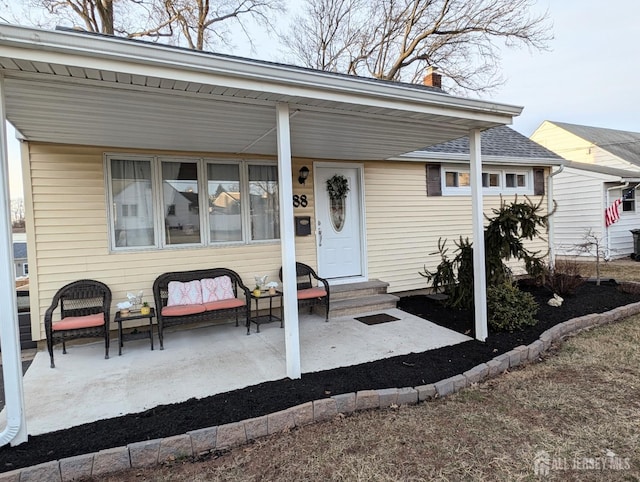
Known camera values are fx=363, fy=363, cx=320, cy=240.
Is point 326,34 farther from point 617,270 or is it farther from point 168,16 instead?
point 617,270

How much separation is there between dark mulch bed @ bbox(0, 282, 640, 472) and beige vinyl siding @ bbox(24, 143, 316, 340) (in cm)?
243

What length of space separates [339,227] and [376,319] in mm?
1765

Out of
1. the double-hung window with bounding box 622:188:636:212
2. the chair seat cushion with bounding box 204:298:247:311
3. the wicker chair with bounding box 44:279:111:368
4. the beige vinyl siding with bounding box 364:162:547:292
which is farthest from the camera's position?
the double-hung window with bounding box 622:188:636:212

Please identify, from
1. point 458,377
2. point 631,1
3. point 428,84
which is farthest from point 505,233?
point 631,1

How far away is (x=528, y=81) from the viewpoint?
44.9 ft

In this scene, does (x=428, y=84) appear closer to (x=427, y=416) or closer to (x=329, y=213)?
(x=329, y=213)

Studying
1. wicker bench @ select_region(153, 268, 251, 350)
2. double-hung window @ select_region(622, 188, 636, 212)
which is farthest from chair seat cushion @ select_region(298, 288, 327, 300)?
double-hung window @ select_region(622, 188, 636, 212)

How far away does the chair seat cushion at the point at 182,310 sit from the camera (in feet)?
13.7

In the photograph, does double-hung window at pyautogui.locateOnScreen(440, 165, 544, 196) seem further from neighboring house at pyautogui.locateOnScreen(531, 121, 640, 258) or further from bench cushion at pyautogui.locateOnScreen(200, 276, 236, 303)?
bench cushion at pyautogui.locateOnScreen(200, 276, 236, 303)

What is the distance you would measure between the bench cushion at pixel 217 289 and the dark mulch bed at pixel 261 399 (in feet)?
6.49

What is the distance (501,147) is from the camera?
A: 7.79 meters

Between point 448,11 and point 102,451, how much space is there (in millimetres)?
15355

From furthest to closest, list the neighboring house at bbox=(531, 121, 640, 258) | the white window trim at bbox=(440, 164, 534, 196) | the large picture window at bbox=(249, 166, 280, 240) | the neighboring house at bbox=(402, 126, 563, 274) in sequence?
1. the neighboring house at bbox=(531, 121, 640, 258)
2. the white window trim at bbox=(440, 164, 534, 196)
3. the neighboring house at bbox=(402, 126, 563, 274)
4. the large picture window at bbox=(249, 166, 280, 240)

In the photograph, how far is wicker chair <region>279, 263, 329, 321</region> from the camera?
491 centimetres
